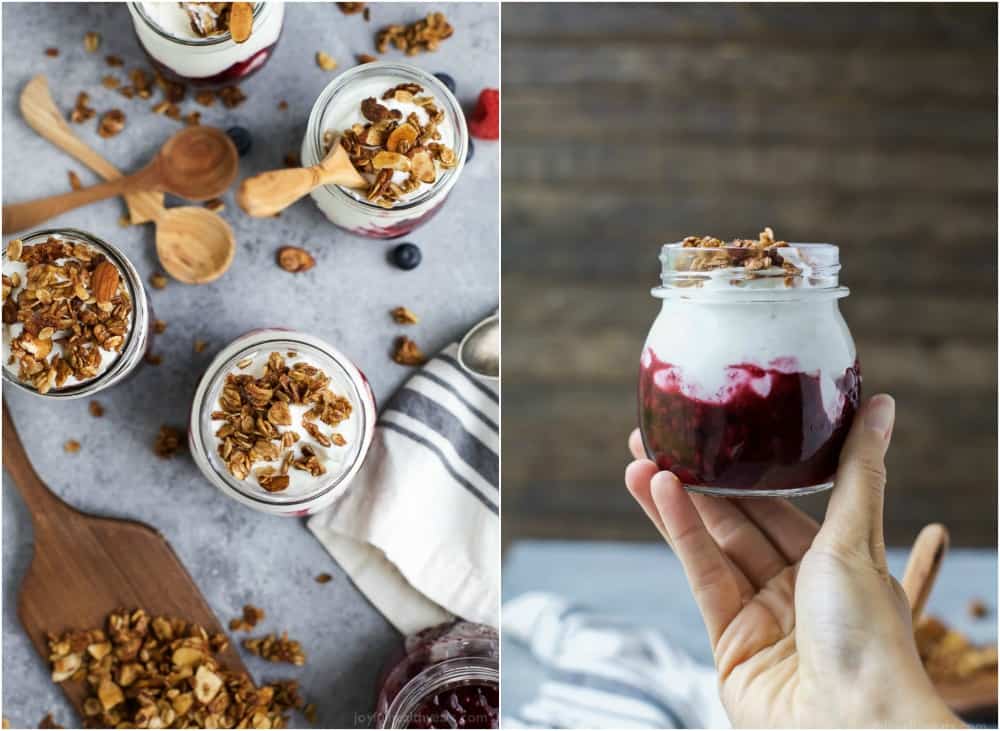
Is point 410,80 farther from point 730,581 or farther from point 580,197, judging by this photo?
point 580,197

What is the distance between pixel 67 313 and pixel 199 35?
0.34 m

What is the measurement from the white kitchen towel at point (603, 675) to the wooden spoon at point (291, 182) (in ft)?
2.36

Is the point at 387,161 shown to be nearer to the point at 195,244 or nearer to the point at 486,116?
the point at 486,116

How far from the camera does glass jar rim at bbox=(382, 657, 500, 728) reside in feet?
3.46

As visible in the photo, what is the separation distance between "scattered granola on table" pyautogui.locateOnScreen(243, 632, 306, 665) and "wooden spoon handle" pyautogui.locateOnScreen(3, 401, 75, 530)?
282 millimetres

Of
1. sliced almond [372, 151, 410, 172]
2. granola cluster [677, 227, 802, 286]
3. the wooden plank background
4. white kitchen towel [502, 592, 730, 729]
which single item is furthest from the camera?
the wooden plank background

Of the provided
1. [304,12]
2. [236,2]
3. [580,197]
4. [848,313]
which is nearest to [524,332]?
[580,197]

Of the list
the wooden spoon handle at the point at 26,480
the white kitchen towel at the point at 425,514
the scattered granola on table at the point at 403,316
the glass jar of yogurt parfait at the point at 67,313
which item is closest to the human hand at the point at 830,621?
the white kitchen towel at the point at 425,514

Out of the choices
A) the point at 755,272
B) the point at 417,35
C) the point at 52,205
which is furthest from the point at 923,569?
the point at 52,205

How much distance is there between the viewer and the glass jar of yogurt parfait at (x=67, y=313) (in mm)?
1000

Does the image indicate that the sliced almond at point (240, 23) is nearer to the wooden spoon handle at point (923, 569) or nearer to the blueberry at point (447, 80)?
the blueberry at point (447, 80)

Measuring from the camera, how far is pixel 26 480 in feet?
3.72

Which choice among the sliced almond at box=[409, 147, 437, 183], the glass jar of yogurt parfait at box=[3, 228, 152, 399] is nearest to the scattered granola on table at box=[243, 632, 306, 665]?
the glass jar of yogurt parfait at box=[3, 228, 152, 399]

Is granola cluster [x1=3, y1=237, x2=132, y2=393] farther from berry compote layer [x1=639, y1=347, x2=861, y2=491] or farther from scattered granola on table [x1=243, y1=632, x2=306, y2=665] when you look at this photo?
berry compote layer [x1=639, y1=347, x2=861, y2=491]
